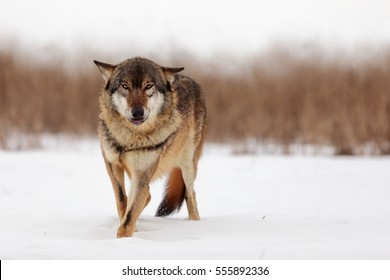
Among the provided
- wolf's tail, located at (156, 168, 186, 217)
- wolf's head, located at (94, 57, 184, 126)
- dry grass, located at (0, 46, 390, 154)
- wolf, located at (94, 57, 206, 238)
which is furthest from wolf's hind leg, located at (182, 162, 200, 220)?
dry grass, located at (0, 46, 390, 154)

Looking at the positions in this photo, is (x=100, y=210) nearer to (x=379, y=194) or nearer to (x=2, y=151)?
(x=379, y=194)

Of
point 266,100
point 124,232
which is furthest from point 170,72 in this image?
point 266,100

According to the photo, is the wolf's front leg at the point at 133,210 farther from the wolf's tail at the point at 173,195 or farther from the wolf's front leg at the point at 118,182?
the wolf's tail at the point at 173,195

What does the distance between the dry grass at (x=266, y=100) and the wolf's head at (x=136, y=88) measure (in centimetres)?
738

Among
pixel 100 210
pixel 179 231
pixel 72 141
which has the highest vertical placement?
pixel 179 231

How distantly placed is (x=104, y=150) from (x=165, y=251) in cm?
129

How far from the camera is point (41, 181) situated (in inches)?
302

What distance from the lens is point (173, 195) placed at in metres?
5.17

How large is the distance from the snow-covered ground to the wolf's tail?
0.68ft

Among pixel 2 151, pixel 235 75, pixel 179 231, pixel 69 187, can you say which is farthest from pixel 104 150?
pixel 235 75

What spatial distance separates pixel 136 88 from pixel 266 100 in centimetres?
775

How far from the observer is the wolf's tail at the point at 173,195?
5145 mm

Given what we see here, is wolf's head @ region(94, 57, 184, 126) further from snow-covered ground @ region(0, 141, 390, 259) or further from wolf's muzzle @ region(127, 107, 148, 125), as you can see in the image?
snow-covered ground @ region(0, 141, 390, 259)

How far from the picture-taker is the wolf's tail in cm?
514
